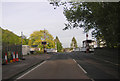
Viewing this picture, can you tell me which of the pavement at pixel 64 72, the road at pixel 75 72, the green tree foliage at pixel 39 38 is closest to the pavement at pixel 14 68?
the pavement at pixel 64 72

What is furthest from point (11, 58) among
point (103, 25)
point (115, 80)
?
point (115, 80)

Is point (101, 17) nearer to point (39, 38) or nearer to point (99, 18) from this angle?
point (99, 18)

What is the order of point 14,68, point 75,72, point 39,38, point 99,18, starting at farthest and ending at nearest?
point 39,38, point 99,18, point 14,68, point 75,72

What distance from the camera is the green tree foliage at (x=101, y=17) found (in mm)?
13180

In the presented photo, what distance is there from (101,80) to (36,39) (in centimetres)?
6412

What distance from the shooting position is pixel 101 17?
15.3 metres

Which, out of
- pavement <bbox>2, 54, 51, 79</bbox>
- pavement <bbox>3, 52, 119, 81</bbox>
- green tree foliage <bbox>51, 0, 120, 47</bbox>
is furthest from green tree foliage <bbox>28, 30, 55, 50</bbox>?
pavement <bbox>3, 52, 119, 81</bbox>

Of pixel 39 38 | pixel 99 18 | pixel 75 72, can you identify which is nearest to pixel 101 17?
pixel 99 18

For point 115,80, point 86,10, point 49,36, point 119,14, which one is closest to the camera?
point 115,80

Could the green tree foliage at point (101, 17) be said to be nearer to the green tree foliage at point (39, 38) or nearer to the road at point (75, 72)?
the road at point (75, 72)

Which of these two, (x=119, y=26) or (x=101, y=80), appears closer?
(x=101, y=80)

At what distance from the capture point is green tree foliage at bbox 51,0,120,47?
13.2 m

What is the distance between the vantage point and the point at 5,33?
215 feet

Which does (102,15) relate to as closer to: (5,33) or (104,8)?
(104,8)
